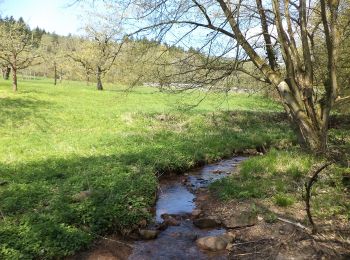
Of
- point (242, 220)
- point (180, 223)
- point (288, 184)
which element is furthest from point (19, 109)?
point (242, 220)

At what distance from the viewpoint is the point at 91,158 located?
1338cm

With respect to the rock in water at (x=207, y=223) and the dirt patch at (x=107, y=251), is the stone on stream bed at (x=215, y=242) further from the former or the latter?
the dirt patch at (x=107, y=251)

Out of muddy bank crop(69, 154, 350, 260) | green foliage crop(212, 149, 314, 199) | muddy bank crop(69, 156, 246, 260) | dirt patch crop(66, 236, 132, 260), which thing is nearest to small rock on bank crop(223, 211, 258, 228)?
muddy bank crop(69, 154, 350, 260)

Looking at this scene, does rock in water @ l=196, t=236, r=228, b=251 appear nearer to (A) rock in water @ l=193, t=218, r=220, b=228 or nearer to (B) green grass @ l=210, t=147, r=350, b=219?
(A) rock in water @ l=193, t=218, r=220, b=228

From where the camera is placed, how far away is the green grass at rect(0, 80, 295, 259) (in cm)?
761

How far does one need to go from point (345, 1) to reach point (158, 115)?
512 inches

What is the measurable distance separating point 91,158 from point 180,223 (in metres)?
5.37

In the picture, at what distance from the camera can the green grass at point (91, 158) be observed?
7605 millimetres

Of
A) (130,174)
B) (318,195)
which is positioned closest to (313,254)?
(318,195)

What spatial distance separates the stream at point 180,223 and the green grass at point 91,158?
1.65ft

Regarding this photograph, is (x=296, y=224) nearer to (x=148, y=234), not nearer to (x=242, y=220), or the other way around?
(x=242, y=220)

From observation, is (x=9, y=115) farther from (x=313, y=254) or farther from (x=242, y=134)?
(x=313, y=254)

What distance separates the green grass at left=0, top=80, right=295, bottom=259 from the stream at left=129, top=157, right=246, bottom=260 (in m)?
0.50

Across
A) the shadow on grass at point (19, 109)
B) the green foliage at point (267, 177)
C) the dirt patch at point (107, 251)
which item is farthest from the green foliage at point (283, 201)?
the shadow on grass at point (19, 109)
